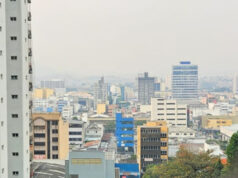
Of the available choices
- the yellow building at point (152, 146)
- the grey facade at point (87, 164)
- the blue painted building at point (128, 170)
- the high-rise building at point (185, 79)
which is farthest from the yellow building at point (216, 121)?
the high-rise building at point (185, 79)

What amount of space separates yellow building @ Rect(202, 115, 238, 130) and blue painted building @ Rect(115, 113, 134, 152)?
7.47 meters

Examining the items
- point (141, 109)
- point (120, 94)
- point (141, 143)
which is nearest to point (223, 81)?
point (120, 94)

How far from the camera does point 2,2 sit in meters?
4.91

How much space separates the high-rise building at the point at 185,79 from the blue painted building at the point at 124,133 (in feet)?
92.6

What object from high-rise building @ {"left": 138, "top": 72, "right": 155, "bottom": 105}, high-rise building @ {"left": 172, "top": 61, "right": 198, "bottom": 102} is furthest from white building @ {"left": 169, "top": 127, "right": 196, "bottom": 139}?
high-rise building @ {"left": 172, "top": 61, "right": 198, "bottom": 102}

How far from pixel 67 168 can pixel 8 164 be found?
2752 millimetres

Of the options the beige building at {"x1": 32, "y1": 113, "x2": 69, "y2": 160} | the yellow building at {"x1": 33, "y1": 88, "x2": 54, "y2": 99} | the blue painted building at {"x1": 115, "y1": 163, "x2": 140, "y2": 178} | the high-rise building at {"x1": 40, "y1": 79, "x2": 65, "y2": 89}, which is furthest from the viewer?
the high-rise building at {"x1": 40, "y1": 79, "x2": 65, "y2": 89}

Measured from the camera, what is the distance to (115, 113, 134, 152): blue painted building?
1425 centimetres

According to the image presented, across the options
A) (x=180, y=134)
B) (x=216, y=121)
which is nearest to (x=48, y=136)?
(x=180, y=134)

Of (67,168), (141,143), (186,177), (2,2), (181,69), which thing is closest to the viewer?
(2,2)

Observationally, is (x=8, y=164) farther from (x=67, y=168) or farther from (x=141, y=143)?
(x=141, y=143)

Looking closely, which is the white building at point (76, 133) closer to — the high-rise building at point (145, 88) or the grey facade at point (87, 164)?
the grey facade at point (87, 164)

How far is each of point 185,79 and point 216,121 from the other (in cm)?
2179

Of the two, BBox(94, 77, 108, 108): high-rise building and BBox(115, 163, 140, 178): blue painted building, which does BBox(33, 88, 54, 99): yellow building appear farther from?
BBox(115, 163, 140, 178): blue painted building
